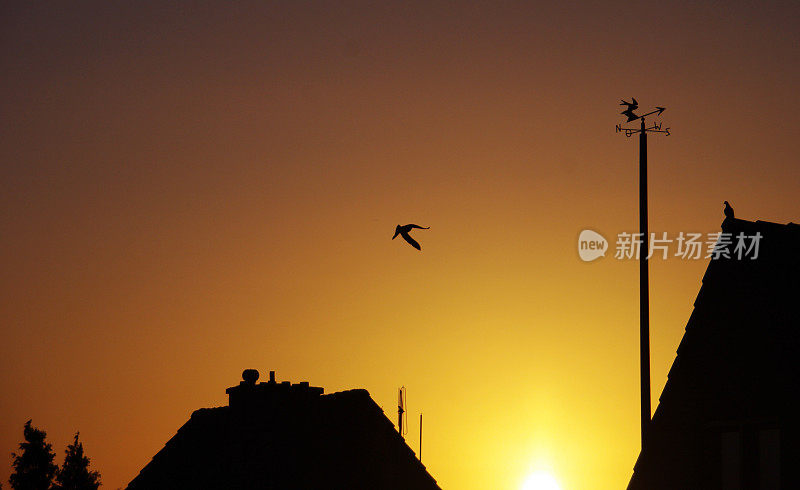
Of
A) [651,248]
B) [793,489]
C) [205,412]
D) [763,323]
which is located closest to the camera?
[793,489]

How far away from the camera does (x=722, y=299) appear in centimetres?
2073

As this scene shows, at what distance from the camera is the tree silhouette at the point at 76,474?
73.8 m

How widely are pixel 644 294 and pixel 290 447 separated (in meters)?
8.99

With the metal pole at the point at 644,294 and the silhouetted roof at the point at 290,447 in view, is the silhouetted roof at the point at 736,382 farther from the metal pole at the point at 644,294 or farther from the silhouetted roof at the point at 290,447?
the silhouetted roof at the point at 290,447

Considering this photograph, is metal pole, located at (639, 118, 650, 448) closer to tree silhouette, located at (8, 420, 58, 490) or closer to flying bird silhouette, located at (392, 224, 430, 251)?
flying bird silhouette, located at (392, 224, 430, 251)

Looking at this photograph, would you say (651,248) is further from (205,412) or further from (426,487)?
(205,412)

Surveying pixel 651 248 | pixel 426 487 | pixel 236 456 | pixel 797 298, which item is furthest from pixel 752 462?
pixel 236 456

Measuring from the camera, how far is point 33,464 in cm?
7300

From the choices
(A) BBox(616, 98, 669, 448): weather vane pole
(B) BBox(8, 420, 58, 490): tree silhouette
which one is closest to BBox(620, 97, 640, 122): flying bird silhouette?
(A) BBox(616, 98, 669, 448): weather vane pole

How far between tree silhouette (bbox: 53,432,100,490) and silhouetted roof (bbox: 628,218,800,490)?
58.5 metres

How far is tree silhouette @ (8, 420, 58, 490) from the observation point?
237 ft

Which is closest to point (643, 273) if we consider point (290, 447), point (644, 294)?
point (644, 294)

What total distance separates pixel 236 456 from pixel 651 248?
10.9 meters

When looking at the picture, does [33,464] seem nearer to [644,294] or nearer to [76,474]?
[76,474]
